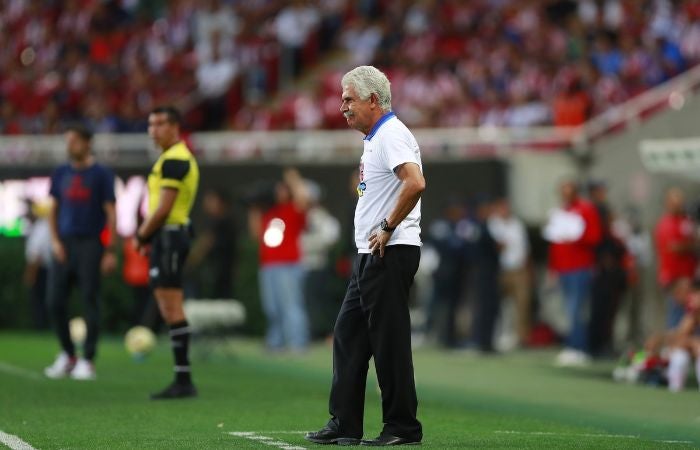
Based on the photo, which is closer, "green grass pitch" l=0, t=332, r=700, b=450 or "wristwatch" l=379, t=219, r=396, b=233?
"wristwatch" l=379, t=219, r=396, b=233

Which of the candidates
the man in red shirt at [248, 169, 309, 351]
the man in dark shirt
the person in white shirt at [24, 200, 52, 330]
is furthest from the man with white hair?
the person in white shirt at [24, 200, 52, 330]

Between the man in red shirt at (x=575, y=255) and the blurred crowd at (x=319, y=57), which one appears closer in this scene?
the man in red shirt at (x=575, y=255)

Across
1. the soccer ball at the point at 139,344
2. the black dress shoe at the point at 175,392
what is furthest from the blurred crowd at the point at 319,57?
the black dress shoe at the point at 175,392

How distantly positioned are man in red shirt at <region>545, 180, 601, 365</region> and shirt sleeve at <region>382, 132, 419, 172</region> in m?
9.99

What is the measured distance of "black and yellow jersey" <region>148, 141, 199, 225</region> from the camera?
12164 mm

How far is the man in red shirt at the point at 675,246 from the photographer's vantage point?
1781 centimetres

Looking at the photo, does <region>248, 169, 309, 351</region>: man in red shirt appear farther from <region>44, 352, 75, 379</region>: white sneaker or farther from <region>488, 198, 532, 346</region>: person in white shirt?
<region>44, 352, 75, 379</region>: white sneaker

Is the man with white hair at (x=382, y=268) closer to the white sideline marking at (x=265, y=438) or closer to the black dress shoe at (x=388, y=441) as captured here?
the black dress shoe at (x=388, y=441)

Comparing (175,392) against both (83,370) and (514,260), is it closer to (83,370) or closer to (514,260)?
(83,370)

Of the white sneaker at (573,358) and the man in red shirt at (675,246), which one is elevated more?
the man in red shirt at (675,246)

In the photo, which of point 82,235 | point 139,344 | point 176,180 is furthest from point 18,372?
point 176,180

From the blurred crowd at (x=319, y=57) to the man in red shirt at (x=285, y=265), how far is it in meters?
6.03

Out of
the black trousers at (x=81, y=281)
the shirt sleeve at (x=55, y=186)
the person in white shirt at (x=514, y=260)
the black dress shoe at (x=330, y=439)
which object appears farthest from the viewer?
the person in white shirt at (x=514, y=260)

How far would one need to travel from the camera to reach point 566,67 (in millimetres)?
25297
